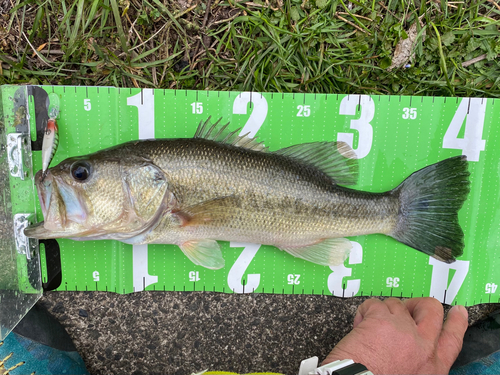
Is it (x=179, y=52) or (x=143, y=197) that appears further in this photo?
(x=179, y=52)

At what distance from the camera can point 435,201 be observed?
A: 2.34 meters

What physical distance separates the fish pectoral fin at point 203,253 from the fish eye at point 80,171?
761 mm

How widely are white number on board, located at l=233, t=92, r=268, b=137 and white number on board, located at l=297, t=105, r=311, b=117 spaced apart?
9.6 inches

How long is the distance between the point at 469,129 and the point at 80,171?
268cm

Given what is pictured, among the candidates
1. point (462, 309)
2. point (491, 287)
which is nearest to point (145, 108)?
point (462, 309)

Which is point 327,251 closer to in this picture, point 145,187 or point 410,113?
point 410,113

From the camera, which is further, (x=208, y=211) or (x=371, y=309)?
(x=371, y=309)

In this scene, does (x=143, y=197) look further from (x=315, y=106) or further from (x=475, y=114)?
(x=475, y=114)

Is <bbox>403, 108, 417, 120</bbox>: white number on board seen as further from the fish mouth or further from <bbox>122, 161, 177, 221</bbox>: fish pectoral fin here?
the fish mouth

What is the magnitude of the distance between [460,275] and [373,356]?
1.01 meters

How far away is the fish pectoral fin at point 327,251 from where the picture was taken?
238 cm

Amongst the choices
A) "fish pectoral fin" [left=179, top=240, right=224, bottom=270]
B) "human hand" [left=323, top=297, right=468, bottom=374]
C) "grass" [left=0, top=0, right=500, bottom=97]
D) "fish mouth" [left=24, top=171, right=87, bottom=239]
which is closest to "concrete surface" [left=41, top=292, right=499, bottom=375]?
"human hand" [left=323, top=297, right=468, bottom=374]

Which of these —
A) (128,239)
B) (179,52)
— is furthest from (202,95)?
(128,239)

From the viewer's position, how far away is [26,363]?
2393mm
